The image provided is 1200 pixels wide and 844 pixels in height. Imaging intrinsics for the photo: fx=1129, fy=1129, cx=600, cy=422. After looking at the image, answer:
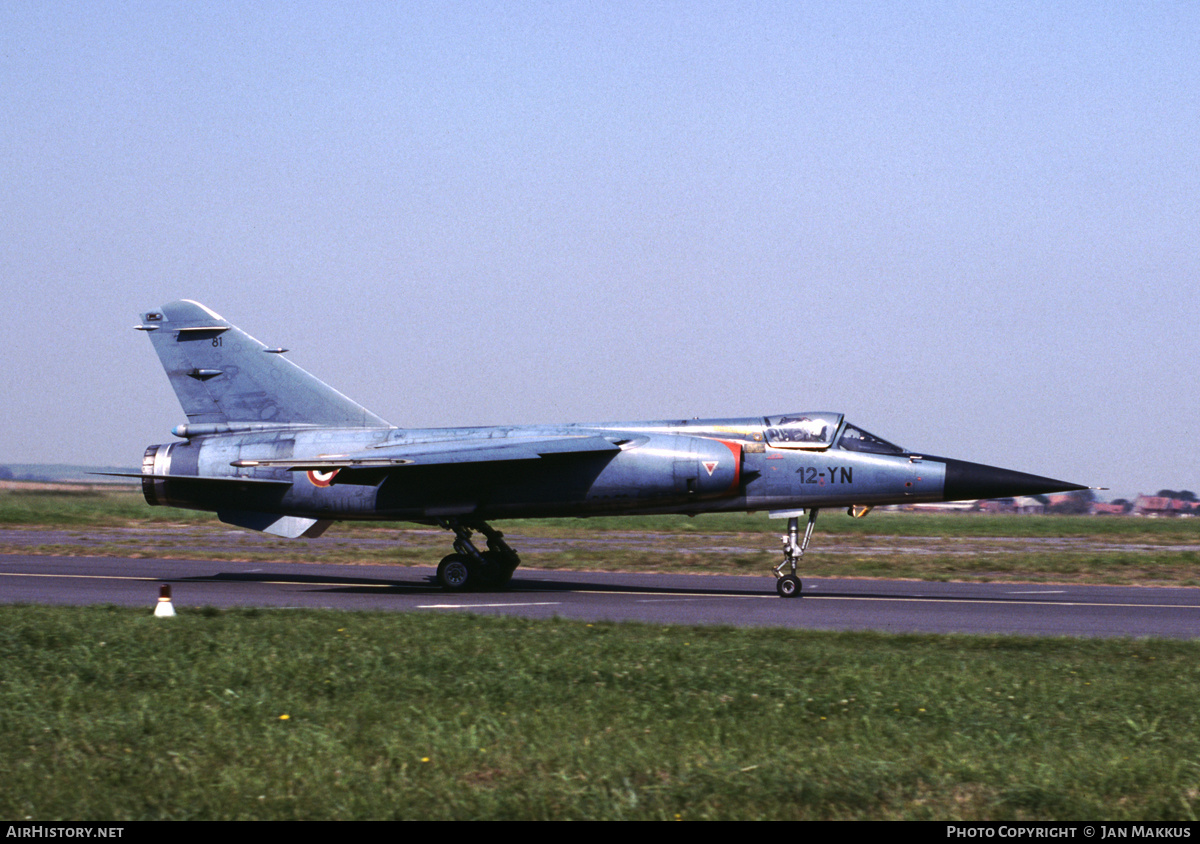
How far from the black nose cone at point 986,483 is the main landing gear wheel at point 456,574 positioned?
27.3 ft

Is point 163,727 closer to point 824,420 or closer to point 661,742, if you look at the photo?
point 661,742

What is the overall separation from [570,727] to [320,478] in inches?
551

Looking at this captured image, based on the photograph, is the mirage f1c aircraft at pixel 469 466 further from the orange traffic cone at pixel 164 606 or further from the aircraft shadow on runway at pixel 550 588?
the orange traffic cone at pixel 164 606

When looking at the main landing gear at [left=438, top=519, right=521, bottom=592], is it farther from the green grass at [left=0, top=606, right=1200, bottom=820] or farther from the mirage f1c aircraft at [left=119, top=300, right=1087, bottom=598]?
the green grass at [left=0, top=606, right=1200, bottom=820]

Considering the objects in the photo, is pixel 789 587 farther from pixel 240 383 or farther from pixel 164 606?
pixel 240 383

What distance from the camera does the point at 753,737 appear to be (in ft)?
24.0

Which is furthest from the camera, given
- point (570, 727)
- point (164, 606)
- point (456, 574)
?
point (456, 574)

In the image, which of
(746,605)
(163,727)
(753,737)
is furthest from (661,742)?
(746,605)

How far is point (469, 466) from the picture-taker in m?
19.9

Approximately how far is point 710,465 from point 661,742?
473 inches

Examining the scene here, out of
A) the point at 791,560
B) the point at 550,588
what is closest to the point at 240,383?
the point at 550,588

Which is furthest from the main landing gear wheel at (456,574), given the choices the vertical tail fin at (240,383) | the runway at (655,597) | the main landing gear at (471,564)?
the vertical tail fin at (240,383)

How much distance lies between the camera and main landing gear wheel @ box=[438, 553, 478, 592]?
2006 cm

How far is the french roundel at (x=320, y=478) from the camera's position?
809 inches
